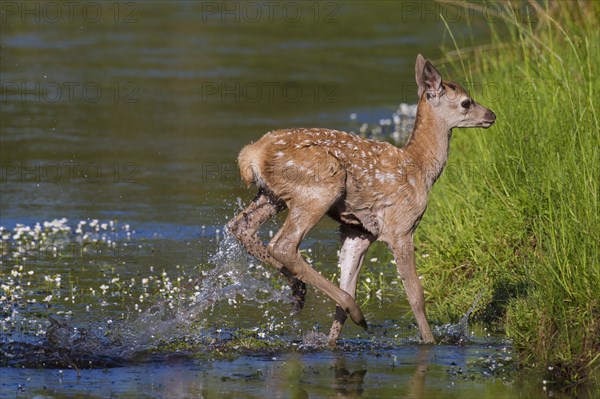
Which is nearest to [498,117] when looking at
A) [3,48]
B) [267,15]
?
[3,48]

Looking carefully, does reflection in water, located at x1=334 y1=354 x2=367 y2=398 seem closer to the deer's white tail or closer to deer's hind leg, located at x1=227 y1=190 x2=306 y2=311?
deer's hind leg, located at x1=227 y1=190 x2=306 y2=311

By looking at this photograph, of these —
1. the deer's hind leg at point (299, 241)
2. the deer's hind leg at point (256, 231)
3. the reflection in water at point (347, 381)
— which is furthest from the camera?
the deer's hind leg at point (256, 231)

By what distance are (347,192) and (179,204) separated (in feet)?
16.4

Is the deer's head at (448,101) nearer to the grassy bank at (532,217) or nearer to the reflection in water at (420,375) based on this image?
the grassy bank at (532,217)

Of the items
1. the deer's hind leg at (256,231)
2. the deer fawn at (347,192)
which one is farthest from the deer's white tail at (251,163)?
the deer's hind leg at (256,231)

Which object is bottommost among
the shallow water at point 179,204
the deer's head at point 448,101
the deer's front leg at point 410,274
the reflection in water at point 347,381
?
the shallow water at point 179,204

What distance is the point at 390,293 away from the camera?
37.6ft

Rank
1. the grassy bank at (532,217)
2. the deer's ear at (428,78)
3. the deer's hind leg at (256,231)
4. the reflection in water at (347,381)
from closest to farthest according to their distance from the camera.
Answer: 1. the reflection in water at (347,381)
2. the grassy bank at (532,217)
3. the deer's hind leg at (256,231)
4. the deer's ear at (428,78)

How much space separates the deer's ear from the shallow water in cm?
187

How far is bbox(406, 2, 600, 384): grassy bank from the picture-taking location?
8891 mm

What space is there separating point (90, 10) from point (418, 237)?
57.8 ft

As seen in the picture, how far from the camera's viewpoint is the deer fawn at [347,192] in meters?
9.68

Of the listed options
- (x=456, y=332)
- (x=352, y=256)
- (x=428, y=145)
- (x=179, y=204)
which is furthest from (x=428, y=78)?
(x=179, y=204)

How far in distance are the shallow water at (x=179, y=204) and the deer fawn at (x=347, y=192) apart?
0.36 m
